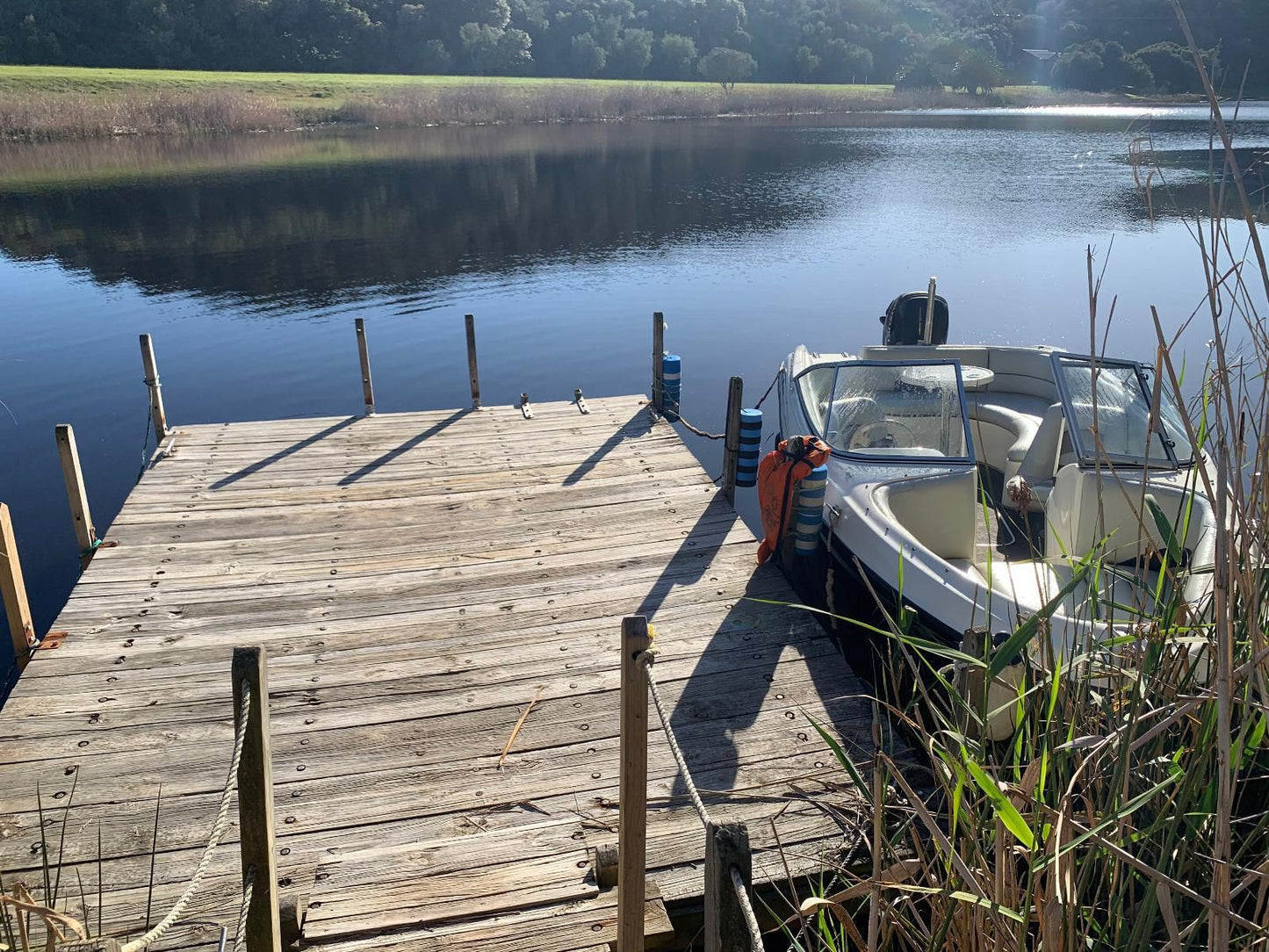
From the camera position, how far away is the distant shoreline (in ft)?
131

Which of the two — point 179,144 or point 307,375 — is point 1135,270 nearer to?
point 307,375

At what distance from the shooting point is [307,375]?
15781 millimetres

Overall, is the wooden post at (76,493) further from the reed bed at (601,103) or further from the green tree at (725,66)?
the green tree at (725,66)

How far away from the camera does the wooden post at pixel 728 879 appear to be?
215cm

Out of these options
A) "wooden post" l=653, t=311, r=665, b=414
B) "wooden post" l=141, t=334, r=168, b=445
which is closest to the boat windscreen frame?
"wooden post" l=653, t=311, r=665, b=414

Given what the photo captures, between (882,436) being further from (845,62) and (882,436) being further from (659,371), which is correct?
(845,62)

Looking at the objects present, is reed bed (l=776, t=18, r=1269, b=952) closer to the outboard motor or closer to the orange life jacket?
the orange life jacket

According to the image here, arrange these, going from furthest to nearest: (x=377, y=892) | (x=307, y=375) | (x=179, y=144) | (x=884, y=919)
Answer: (x=179, y=144) < (x=307, y=375) < (x=377, y=892) < (x=884, y=919)

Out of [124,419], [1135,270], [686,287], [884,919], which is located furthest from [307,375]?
[1135,270]

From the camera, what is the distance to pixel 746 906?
212 centimetres

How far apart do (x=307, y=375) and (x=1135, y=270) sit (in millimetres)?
17399

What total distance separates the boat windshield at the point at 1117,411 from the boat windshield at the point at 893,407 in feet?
2.54

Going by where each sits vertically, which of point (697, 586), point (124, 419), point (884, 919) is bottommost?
point (124, 419)

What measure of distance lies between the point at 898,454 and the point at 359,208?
25777 millimetres
